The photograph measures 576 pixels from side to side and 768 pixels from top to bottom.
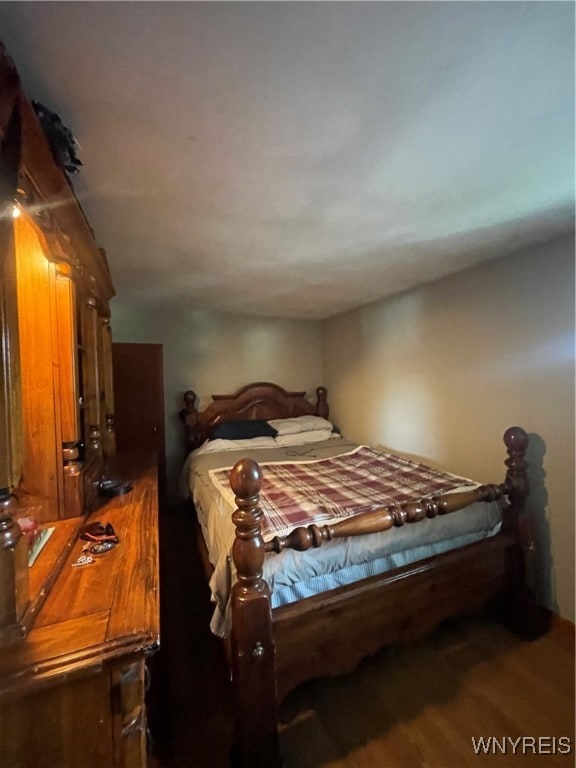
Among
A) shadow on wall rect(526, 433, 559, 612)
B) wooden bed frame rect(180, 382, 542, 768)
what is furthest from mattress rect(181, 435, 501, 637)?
shadow on wall rect(526, 433, 559, 612)

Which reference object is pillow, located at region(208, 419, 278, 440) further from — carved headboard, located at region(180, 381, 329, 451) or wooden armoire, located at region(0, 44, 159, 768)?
wooden armoire, located at region(0, 44, 159, 768)

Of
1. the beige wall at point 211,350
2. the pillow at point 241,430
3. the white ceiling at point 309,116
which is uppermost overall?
the white ceiling at point 309,116

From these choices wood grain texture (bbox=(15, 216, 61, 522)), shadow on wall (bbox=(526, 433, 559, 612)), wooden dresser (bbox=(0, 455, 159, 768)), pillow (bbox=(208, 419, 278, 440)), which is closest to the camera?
wooden dresser (bbox=(0, 455, 159, 768))

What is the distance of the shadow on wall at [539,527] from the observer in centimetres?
186

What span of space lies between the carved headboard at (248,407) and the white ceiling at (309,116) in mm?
1968

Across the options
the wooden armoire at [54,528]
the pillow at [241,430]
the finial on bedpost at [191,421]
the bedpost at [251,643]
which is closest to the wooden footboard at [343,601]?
the bedpost at [251,643]

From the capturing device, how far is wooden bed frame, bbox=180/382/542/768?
45.7 inches

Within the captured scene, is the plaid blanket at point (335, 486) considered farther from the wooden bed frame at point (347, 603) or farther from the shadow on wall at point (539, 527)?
the shadow on wall at point (539, 527)

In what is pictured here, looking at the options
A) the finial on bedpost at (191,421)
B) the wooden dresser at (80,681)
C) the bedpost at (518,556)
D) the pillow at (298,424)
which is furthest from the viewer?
the pillow at (298,424)

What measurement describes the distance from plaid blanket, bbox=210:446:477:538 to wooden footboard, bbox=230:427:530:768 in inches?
8.5

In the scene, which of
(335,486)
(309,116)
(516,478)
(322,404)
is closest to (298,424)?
(322,404)

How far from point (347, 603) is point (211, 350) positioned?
2.86 meters

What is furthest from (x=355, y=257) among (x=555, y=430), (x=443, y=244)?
(x=555, y=430)

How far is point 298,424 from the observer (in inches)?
142
